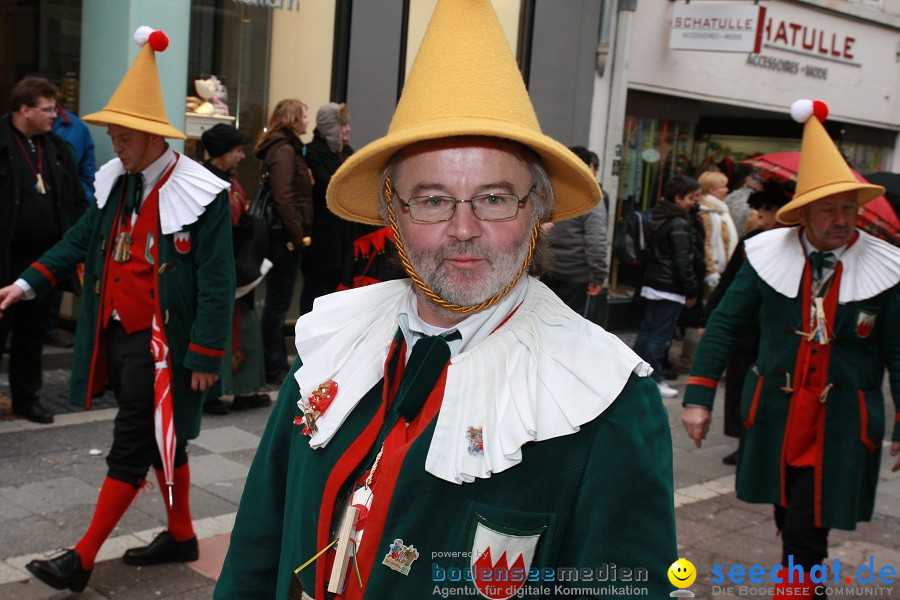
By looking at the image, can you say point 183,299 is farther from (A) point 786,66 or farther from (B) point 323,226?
(A) point 786,66

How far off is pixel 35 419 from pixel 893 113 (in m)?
15.1

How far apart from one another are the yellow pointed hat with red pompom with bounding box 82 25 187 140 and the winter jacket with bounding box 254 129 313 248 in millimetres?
3355

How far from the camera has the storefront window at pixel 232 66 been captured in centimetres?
891

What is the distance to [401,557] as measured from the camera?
1.94 meters

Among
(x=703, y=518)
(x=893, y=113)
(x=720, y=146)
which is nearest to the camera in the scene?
(x=703, y=518)

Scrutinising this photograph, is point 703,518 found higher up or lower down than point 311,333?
lower down

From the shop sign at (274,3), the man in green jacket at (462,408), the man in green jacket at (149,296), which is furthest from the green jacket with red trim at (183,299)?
the shop sign at (274,3)

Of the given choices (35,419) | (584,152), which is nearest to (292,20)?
(584,152)

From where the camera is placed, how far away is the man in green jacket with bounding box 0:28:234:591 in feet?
14.4

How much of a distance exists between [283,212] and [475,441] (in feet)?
20.7

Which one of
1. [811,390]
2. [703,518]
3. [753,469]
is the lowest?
[703,518]

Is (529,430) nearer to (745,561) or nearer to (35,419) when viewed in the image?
(745,561)

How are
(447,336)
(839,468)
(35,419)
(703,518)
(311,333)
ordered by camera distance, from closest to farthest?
(447,336), (311,333), (839,468), (703,518), (35,419)

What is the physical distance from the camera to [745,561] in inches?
213
